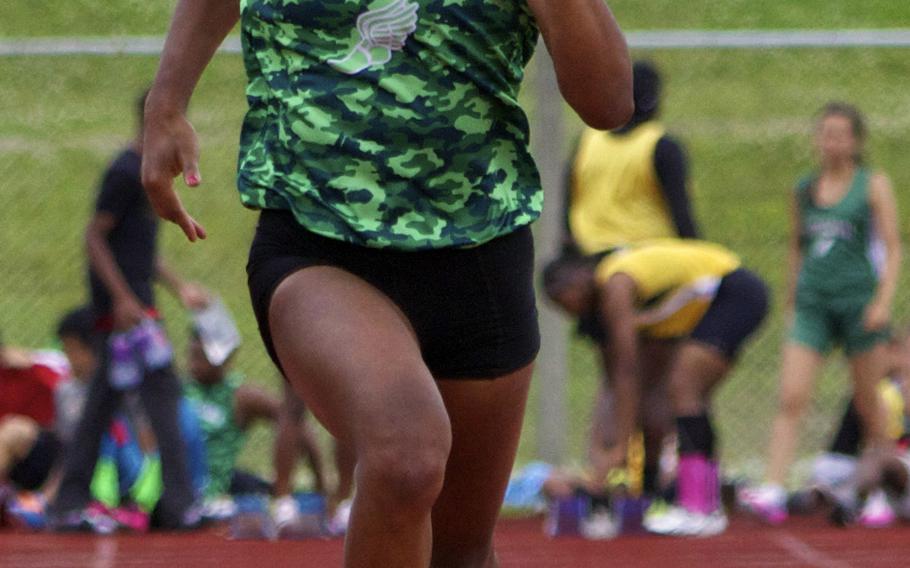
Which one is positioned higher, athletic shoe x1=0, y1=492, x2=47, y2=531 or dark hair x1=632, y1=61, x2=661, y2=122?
dark hair x1=632, y1=61, x2=661, y2=122

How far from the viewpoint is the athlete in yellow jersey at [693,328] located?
25.3 ft

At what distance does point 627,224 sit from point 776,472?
1.34 m

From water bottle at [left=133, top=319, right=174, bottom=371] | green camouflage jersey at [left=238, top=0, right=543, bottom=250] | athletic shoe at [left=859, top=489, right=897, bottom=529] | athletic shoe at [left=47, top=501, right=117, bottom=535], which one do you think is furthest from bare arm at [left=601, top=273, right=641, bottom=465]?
green camouflage jersey at [left=238, top=0, right=543, bottom=250]

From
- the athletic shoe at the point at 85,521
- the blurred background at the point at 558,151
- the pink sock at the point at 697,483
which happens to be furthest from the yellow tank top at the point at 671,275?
the athletic shoe at the point at 85,521

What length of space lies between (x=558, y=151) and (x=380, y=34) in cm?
587

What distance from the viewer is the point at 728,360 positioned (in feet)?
25.6

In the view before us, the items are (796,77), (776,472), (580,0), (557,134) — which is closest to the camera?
(580,0)

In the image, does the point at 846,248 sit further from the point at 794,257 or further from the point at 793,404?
the point at 793,404

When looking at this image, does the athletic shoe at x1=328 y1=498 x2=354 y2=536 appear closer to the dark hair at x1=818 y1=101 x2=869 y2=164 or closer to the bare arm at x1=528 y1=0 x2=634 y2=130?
the dark hair at x1=818 y1=101 x2=869 y2=164

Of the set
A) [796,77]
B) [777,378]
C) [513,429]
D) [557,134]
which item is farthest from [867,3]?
[513,429]

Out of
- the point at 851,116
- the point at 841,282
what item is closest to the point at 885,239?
the point at 841,282

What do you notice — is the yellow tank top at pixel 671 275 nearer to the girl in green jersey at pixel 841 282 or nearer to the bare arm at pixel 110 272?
the girl in green jersey at pixel 841 282

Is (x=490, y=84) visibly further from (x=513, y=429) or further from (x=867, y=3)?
(x=867, y=3)

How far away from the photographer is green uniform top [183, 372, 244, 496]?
8680mm
